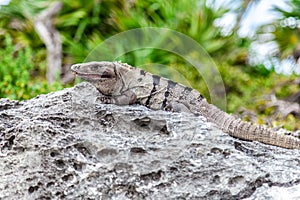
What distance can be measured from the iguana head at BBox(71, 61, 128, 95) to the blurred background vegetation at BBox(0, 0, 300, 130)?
17.4 feet

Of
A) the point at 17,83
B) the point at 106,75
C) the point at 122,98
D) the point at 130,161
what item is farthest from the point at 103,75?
the point at 17,83

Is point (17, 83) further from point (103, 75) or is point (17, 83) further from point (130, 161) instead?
point (130, 161)

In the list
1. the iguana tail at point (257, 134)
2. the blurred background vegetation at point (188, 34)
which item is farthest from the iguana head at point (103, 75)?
the blurred background vegetation at point (188, 34)

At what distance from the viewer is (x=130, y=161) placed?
2883mm

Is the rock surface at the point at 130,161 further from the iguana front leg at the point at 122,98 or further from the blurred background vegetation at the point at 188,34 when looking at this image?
the blurred background vegetation at the point at 188,34

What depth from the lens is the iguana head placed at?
3762mm

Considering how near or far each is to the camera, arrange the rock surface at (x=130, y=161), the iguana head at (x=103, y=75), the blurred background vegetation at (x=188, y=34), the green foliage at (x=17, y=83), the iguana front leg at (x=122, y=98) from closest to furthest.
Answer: the rock surface at (x=130, y=161) → the iguana front leg at (x=122, y=98) → the iguana head at (x=103, y=75) → the green foliage at (x=17, y=83) → the blurred background vegetation at (x=188, y=34)

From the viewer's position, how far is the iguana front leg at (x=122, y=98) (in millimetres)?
3531

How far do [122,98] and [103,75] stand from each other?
0.26 metres

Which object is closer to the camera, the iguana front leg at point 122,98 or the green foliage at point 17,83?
the iguana front leg at point 122,98

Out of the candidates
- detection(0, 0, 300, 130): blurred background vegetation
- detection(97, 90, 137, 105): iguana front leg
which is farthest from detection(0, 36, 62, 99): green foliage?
detection(97, 90, 137, 105): iguana front leg

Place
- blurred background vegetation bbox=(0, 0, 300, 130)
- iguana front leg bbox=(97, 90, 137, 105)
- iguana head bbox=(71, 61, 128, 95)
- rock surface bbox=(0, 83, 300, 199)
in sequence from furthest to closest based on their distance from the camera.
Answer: blurred background vegetation bbox=(0, 0, 300, 130) < iguana head bbox=(71, 61, 128, 95) < iguana front leg bbox=(97, 90, 137, 105) < rock surface bbox=(0, 83, 300, 199)

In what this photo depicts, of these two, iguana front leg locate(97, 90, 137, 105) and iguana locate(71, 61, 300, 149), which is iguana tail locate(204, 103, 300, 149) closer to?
iguana locate(71, 61, 300, 149)

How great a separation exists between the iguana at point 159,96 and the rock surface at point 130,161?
37 centimetres
